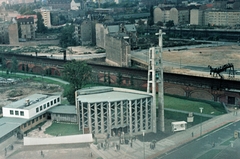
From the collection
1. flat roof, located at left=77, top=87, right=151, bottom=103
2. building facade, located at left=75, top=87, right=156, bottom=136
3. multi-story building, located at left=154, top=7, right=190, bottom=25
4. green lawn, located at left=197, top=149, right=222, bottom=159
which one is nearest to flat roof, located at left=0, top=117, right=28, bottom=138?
building facade, located at left=75, top=87, right=156, bottom=136

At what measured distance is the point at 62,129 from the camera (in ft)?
51.3

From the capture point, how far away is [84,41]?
43.5 metres

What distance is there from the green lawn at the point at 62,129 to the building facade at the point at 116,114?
1.69ft

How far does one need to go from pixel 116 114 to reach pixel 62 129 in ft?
8.66

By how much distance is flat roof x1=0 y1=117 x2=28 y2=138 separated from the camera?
1427 centimetres

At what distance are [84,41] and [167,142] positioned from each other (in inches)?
1234

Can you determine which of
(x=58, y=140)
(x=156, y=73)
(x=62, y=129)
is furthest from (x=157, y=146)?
(x=62, y=129)

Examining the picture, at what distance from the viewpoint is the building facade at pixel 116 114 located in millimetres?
14453

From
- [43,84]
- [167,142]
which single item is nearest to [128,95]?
[167,142]

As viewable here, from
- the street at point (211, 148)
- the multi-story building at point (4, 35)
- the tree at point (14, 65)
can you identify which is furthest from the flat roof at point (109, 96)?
the multi-story building at point (4, 35)

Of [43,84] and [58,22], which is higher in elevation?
[58,22]

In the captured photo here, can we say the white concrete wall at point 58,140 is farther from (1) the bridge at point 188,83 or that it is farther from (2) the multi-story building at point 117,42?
(2) the multi-story building at point 117,42

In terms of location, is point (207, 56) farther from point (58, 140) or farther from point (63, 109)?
point (58, 140)

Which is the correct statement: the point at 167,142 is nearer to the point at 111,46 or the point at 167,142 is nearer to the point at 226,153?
the point at 226,153
